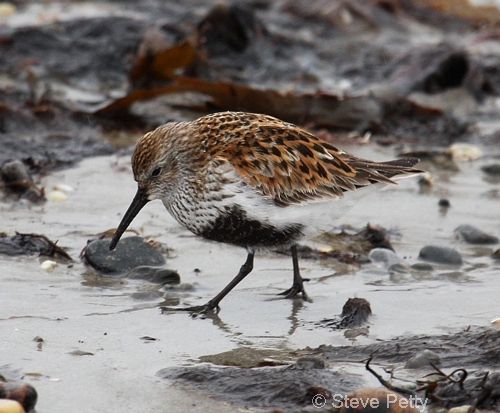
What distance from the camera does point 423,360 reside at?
12.3ft

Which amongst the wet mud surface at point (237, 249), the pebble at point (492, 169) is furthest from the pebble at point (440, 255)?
the pebble at point (492, 169)

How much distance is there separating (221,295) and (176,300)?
0.26 metres

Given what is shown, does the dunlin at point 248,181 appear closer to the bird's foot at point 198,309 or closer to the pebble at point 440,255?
the bird's foot at point 198,309

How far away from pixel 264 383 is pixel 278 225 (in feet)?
4.84

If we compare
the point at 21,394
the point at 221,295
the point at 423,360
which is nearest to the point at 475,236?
the point at 221,295

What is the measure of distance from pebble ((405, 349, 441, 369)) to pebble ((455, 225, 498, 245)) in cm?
225

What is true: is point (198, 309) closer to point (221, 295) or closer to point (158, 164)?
point (221, 295)

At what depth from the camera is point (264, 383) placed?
11.5ft

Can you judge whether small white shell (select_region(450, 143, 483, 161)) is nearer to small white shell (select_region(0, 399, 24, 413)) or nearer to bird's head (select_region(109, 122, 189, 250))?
bird's head (select_region(109, 122, 189, 250))

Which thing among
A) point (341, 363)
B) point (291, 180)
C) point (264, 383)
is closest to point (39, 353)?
point (264, 383)

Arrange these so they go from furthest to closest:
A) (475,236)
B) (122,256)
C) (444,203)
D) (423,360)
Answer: (444,203) → (475,236) → (122,256) → (423,360)

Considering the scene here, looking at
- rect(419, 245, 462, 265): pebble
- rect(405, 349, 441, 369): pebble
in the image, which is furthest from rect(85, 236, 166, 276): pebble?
rect(405, 349, 441, 369): pebble

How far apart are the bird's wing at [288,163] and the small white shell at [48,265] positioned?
1168 millimetres

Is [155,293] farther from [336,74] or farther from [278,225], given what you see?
[336,74]
